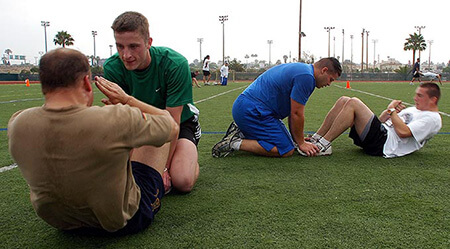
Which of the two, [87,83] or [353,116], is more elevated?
[87,83]

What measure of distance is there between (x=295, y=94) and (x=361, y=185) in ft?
4.25

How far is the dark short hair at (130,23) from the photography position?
9.20ft

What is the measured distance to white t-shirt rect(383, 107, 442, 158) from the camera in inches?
165

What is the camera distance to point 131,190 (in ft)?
7.20

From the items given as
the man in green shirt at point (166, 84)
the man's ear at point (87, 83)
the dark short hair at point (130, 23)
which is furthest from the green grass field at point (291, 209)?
the dark short hair at point (130, 23)

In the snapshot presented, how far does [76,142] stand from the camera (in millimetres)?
1735

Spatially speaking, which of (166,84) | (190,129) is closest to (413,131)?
(190,129)

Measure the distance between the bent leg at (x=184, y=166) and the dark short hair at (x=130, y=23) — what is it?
1.05m

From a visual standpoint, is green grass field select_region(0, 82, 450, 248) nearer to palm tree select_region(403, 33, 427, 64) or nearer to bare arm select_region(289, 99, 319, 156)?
bare arm select_region(289, 99, 319, 156)

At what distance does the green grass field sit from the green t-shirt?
831 mm

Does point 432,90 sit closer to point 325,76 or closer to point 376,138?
point 376,138

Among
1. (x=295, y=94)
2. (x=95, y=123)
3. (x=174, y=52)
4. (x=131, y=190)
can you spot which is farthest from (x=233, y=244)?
(x=295, y=94)

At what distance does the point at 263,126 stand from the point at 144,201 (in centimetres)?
238

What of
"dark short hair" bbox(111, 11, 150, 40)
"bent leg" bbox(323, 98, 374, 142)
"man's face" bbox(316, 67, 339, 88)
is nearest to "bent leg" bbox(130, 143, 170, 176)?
"dark short hair" bbox(111, 11, 150, 40)
